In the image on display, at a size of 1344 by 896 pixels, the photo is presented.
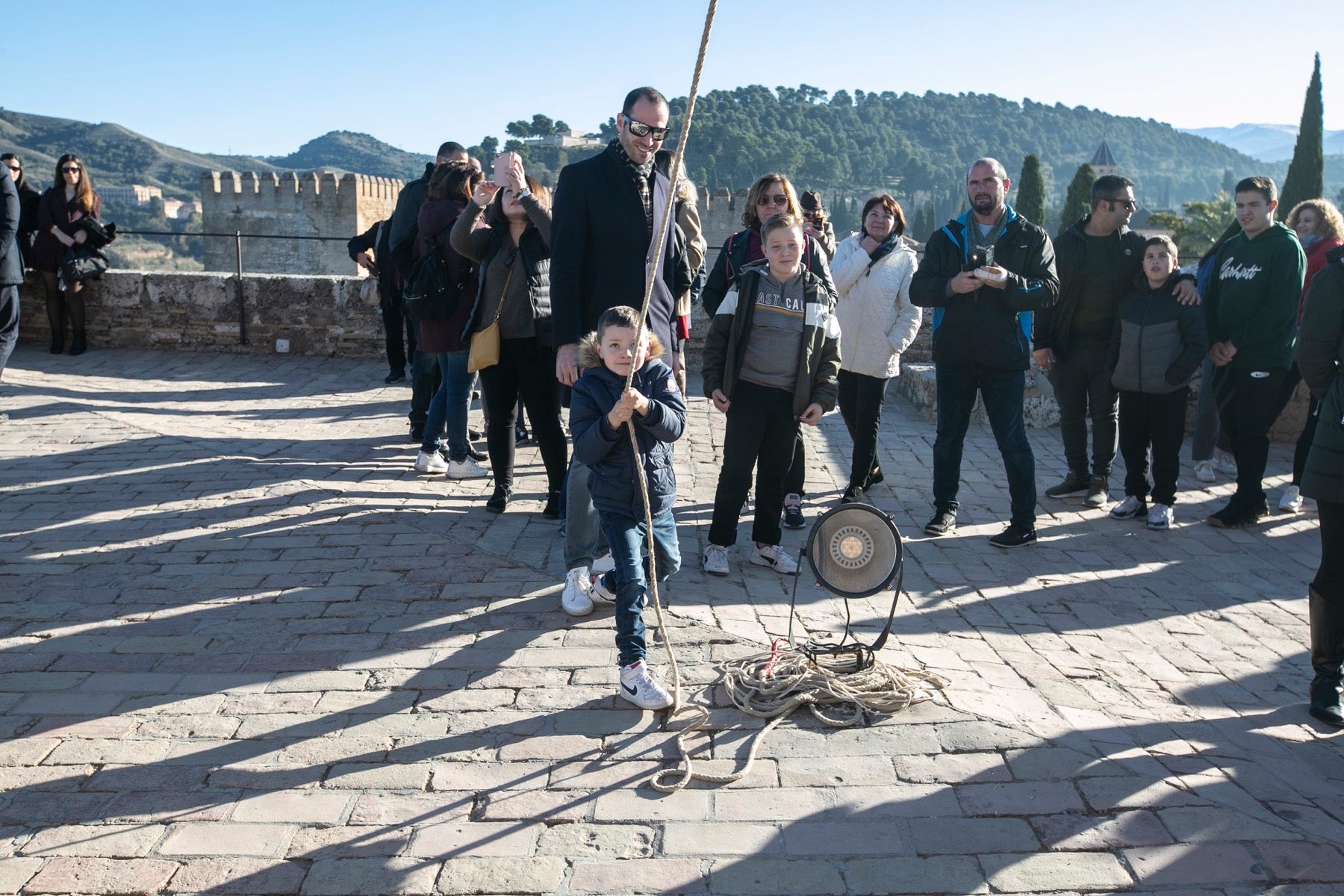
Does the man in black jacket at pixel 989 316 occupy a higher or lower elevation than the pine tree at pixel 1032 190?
lower

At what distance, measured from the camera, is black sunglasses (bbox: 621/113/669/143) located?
177 inches

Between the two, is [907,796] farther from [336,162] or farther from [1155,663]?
[336,162]

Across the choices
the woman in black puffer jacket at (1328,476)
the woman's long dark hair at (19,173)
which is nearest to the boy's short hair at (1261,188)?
the woman in black puffer jacket at (1328,476)

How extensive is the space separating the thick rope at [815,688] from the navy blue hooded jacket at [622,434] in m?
0.68

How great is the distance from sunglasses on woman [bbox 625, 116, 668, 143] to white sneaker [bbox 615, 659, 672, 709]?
2.12 m

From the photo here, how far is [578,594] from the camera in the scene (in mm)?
4566

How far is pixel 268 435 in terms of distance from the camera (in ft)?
25.6

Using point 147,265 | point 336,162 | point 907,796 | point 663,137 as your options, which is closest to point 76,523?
point 663,137

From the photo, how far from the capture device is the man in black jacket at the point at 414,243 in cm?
698

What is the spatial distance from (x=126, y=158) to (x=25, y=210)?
106841mm

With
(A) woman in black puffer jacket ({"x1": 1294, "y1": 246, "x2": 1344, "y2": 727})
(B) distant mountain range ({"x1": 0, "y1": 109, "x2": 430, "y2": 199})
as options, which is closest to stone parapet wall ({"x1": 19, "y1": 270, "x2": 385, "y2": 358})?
(A) woman in black puffer jacket ({"x1": 1294, "y1": 246, "x2": 1344, "y2": 727})

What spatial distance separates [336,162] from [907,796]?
13215 cm

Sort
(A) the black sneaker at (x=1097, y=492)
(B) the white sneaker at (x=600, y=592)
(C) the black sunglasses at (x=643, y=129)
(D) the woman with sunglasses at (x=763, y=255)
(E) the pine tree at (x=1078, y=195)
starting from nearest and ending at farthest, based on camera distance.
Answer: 1. (C) the black sunglasses at (x=643, y=129)
2. (B) the white sneaker at (x=600, y=592)
3. (D) the woman with sunglasses at (x=763, y=255)
4. (A) the black sneaker at (x=1097, y=492)
5. (E) the pine tree at (x=1078, y=195)

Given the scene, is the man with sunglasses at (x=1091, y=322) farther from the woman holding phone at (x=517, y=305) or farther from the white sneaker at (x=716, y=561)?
the woman holding phone at (x=517, y=305)
